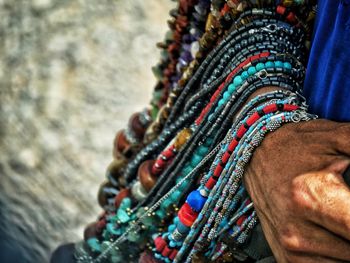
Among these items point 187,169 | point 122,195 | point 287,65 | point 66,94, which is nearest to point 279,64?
point 287,65

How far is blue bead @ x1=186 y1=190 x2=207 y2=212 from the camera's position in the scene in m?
0.84

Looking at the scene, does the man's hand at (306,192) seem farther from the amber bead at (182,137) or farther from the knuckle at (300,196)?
the amber bead at (182,137)

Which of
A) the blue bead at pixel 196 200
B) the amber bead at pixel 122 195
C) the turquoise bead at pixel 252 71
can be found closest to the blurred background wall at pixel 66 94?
the amber bead at pixel 122 195

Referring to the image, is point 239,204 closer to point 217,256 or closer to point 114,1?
point 217,256

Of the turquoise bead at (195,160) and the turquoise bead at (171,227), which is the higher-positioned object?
the turquoise bead at (195,160)

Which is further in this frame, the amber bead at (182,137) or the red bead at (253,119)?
the amber bead at (182,137)

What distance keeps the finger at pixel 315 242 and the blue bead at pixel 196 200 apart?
0.20 m

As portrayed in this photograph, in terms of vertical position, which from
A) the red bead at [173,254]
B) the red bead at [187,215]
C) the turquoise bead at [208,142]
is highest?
the turquoise bead at [208,142]

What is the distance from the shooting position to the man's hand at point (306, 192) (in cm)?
62

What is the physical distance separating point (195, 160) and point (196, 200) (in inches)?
3.5

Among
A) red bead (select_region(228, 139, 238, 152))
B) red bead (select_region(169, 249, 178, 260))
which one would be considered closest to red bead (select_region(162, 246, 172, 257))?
red bead (select_region(169, 249, 178, 260))

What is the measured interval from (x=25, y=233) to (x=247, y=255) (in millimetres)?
1244

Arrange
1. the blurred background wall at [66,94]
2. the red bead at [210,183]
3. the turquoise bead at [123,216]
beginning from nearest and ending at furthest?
the red bead at [210,183] < the turquoise bead at [123,216] < the blurred background wall at [66,94]

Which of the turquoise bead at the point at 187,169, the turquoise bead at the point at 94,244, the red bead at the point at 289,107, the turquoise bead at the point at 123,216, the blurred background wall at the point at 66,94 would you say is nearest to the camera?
the red bead at the point at 289,107
